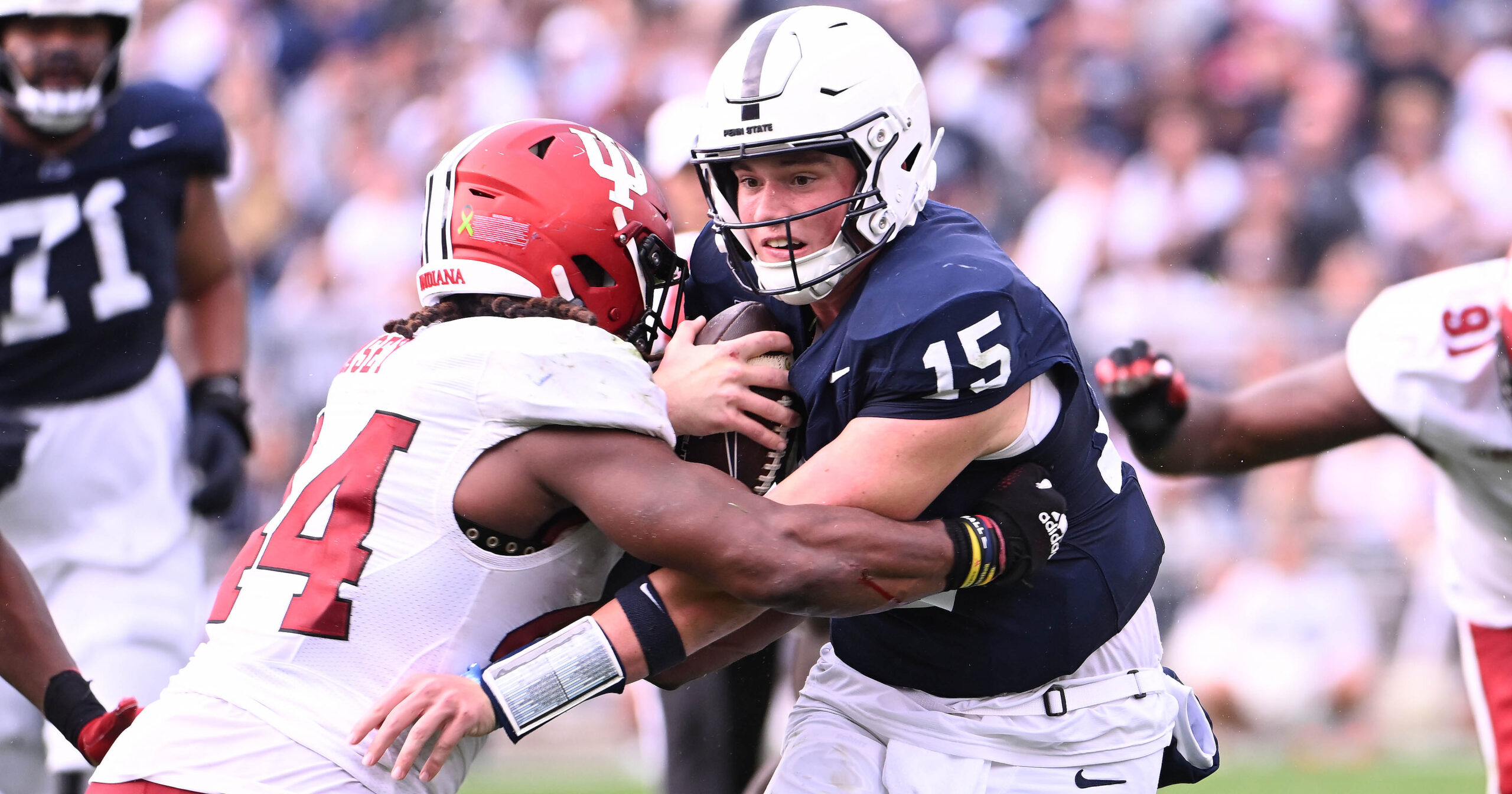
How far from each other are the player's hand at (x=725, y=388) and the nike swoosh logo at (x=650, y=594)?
0.31 m

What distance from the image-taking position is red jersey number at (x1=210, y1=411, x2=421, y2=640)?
2609 mm

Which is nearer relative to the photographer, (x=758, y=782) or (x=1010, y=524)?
(x=1010, y=524)

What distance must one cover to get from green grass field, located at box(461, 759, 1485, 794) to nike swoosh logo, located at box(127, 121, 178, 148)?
3.37 m

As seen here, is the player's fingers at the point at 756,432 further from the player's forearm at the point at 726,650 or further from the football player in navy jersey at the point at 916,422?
the player's forearm at the point at 726,650

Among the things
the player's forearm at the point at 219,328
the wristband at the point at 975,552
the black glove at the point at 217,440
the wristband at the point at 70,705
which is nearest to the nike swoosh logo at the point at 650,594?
the wristband at the point at 975,552

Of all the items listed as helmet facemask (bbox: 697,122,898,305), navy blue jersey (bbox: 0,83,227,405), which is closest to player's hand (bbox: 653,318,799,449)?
helmet facemask (bbox: 697,122,898,305)

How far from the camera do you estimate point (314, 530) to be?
267cm

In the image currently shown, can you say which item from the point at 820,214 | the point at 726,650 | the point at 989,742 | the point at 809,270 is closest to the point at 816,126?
the point at 820,214

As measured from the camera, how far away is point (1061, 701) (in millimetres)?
3043

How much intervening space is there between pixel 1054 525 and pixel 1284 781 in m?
5.11

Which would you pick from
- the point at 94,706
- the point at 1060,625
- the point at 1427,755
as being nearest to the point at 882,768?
the point at 1060,625

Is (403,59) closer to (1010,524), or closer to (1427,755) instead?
(1427,755)

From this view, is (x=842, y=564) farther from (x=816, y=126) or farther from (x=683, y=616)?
(x=816, y=126)

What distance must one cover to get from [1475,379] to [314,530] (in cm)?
281
